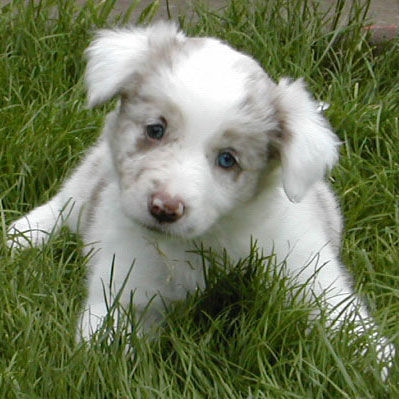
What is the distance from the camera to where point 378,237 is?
454cm

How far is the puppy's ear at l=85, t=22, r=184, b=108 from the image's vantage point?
3.72m

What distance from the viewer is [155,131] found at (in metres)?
3.55

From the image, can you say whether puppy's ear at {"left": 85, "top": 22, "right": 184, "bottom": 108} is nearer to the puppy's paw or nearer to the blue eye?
the blue eye

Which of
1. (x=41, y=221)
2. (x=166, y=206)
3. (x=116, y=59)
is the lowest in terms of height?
(x=41, y=221)

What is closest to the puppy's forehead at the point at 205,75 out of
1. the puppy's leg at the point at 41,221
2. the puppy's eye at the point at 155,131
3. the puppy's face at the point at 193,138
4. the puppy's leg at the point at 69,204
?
the puppy's face at the point at 193,138

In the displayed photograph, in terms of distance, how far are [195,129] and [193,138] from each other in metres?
0.03

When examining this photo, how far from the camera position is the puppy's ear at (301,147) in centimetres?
361

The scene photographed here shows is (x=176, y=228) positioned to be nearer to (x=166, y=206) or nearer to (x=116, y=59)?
(x=166, y=206)

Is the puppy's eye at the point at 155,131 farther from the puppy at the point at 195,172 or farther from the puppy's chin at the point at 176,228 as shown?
the puppy's chin at the point at 176,228

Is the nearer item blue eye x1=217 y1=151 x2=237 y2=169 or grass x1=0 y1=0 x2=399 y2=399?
grass x1=0 y1=0 x2=399 y2=399

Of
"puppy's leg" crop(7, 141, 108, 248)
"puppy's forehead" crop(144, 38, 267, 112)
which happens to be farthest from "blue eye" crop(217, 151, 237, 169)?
"puppy's leg" crop(7, 141, 108, 248)

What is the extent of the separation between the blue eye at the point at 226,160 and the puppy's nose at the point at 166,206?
253 mm

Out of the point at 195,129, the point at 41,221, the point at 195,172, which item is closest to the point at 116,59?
the point at 195,129

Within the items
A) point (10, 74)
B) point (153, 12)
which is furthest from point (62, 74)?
point (153, 12)
